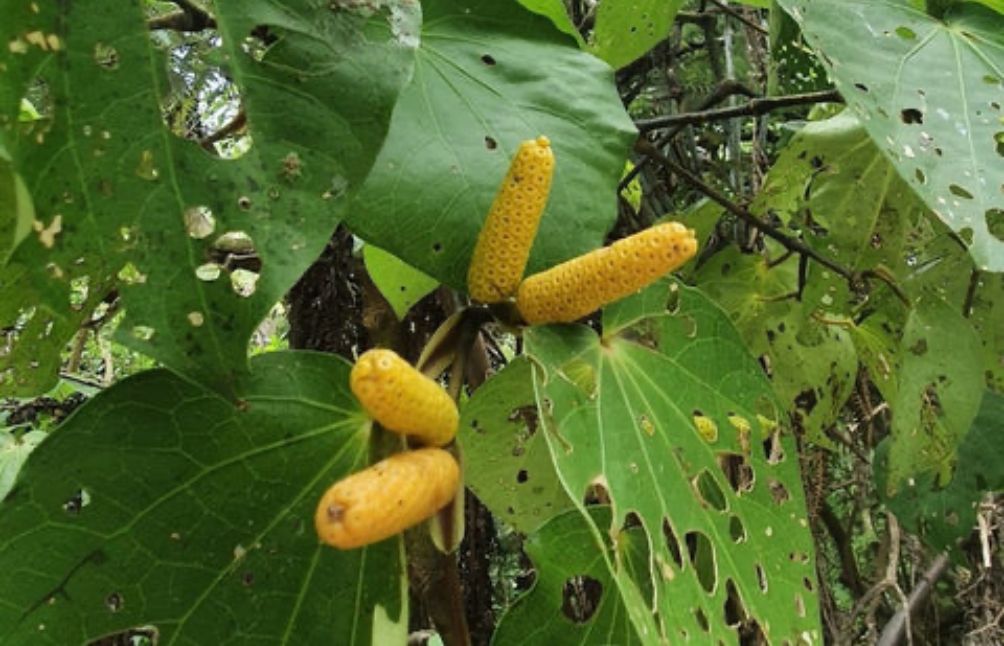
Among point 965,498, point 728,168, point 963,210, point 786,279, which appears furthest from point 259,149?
point 728,168

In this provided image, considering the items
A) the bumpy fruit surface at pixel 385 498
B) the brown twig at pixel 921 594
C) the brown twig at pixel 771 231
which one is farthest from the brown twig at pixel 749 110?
the brown twig at pixel 921 594

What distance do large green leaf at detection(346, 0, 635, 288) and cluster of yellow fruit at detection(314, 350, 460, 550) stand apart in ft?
0.35

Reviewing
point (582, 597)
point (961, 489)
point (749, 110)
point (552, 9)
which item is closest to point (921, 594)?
point (961, 489)

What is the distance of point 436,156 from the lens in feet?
1.90

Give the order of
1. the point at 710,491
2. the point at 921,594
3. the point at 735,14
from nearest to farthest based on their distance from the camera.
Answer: the point at 710,491
the point at 735,14
the point at 921,594

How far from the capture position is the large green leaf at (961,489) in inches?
48.0

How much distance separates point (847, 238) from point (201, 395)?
685 mm

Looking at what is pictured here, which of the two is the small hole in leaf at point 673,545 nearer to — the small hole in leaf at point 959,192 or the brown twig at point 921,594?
the small hole in leaf at point 959,192

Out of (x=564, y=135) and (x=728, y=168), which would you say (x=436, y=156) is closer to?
(x=564, y=135)

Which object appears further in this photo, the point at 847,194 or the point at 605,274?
the point at 847,194

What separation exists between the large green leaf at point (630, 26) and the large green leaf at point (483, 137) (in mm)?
224

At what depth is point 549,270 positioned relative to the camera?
0.58 meters

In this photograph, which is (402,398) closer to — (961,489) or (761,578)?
(761,578)

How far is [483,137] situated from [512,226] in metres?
0.09
